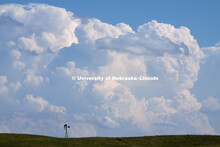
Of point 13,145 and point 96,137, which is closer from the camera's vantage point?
point 13,145

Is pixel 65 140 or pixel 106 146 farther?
pixel 65 140

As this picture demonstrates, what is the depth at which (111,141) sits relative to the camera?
68.2m

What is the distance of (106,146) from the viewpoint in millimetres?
63156

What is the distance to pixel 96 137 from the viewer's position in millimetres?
71375

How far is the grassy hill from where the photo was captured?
62344 mm

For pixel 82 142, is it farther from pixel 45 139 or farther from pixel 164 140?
pixel 164 140

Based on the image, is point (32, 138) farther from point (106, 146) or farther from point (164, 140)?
point (164, 140)

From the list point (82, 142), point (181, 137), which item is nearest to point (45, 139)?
point (82, 142)

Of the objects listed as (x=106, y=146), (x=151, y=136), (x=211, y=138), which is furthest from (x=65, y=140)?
(x=211, y=138)

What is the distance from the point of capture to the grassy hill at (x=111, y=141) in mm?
62344

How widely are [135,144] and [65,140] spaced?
14.4m

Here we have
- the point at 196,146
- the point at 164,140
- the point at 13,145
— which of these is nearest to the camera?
the point at 13,145

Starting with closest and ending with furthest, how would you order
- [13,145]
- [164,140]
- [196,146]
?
1. [13,145]
2. [196,146]
3. [164,140]

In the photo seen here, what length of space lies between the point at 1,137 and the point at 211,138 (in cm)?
4381
